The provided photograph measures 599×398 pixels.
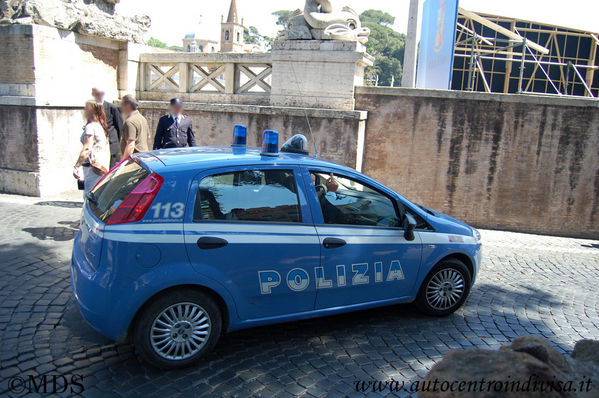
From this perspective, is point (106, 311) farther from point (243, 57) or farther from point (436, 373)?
Result: point (243, 57)

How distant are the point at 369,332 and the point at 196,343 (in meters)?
1.63

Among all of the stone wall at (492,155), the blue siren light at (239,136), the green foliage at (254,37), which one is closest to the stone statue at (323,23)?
the stone wall at (492,155)

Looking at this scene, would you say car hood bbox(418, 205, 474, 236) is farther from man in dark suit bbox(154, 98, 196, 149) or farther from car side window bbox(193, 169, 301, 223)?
man in dark suit bbox(154, 98, 196, 149)

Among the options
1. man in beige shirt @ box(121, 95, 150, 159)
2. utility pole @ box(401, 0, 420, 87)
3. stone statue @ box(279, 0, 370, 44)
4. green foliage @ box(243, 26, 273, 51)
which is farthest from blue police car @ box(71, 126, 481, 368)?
green foliage @ box(243, 26, 273, 51)

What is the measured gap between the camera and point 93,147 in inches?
254

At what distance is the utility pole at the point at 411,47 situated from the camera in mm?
13117

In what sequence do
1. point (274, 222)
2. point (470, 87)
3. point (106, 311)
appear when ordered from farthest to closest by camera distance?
1. point (470, 87)
2. point (274, 222)
3. point (106, 311)

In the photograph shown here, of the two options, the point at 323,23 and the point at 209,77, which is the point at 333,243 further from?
the point at 209,77

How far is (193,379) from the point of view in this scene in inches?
137

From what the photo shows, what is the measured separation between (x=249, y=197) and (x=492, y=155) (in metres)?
7.41

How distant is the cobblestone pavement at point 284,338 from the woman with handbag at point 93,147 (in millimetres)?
933

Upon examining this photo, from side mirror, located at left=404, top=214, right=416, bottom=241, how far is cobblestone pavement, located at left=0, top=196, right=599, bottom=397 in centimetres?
89

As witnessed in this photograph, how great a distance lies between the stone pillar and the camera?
9.30 metres

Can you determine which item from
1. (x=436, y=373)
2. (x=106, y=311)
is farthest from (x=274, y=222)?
(x=436, y=373)
